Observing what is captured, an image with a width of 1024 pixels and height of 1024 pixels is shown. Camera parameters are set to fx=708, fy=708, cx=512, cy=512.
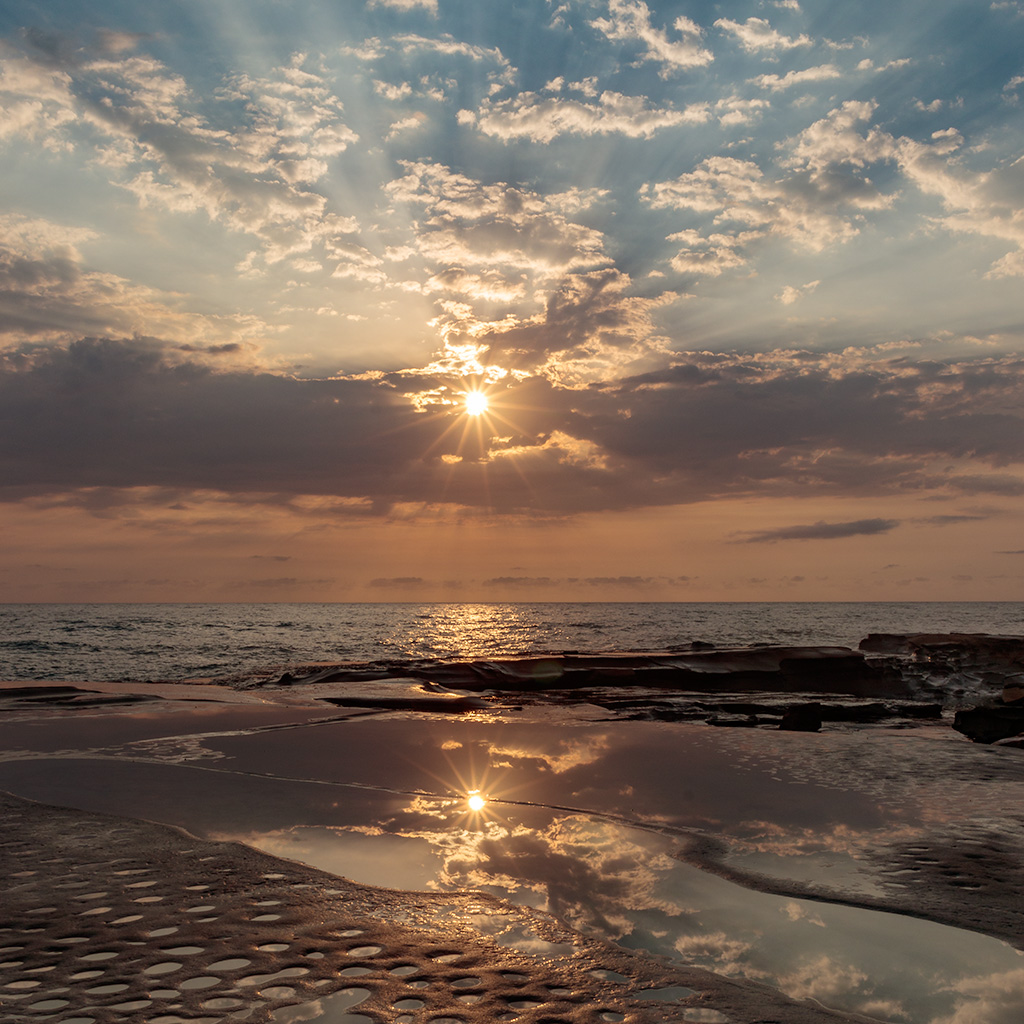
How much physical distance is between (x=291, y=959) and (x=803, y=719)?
12.8 meters

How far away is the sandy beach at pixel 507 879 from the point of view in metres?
3.75

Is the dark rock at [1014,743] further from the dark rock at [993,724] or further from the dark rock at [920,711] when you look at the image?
the dark rock at [920,711]

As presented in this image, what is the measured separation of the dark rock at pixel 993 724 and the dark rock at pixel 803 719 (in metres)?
2.62

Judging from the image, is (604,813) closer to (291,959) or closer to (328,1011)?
(291,959)

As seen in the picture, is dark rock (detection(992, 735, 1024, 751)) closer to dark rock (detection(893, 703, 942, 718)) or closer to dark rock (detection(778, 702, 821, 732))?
dark rock (detection(778, 702, 821, 732))

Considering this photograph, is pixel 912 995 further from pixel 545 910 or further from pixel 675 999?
pixel 545 910

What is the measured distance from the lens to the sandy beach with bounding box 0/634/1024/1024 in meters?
3.75

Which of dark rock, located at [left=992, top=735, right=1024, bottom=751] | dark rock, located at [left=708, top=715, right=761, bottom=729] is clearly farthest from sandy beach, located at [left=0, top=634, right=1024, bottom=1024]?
dark rock, located at [left=708, top=715, right=761, bottom=729]

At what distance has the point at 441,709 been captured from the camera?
17.4 m

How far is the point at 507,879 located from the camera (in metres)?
5.66

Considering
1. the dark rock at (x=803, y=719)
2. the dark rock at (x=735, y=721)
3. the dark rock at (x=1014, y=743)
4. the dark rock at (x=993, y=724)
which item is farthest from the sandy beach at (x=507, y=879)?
the dark rock at (x=735, y=721)

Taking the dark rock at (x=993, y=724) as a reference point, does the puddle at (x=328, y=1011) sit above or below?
above

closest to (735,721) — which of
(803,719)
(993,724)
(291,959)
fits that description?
(803,719)

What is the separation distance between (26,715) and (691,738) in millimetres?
13691
